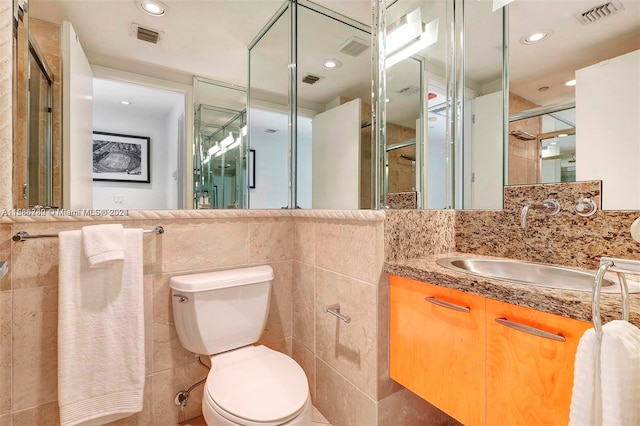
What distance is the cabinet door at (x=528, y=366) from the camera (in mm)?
758

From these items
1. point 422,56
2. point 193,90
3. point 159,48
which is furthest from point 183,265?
point 422,56

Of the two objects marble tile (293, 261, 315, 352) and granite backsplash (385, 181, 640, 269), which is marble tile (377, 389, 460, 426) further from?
granite backsplash (385, 181, 640, 269)

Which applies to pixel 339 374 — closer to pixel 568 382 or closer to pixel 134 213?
pixel 568 382

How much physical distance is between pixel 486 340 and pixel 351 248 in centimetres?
61

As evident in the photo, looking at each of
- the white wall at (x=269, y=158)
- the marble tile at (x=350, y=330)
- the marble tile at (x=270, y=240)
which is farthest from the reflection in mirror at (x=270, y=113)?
the marble tile at (x=350, y=330)

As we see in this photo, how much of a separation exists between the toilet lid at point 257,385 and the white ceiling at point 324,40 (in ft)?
4.56

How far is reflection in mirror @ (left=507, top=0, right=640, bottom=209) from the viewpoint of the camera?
1.07 meters

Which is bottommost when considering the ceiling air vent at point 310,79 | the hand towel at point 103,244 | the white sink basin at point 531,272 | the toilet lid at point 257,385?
the toilet lid at point 257,385

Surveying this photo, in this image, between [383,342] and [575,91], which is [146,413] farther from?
[575,91]

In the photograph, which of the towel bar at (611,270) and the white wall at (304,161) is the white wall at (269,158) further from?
the towel bar at (611,270)

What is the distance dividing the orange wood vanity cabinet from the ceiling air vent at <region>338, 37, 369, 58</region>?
1.26m

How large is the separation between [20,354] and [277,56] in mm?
1915

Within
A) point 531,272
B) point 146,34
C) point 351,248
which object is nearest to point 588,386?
point 531,272

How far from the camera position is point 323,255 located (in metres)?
1.55
